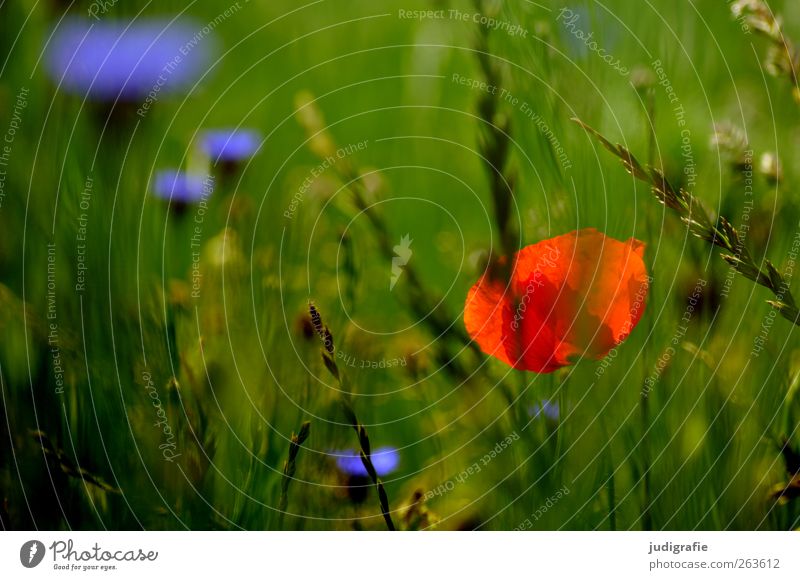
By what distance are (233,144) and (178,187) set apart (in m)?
0.05

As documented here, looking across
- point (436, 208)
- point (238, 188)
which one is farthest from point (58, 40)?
point (436, 208)

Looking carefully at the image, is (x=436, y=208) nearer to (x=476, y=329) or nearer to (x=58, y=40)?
(x=476, y=329)

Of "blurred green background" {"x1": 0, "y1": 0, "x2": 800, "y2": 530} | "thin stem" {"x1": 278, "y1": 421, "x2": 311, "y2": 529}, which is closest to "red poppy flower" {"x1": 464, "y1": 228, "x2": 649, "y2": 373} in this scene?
"blurred green background" {"x1": 0, "y1": 0, "x2": 800, "y2": 530}

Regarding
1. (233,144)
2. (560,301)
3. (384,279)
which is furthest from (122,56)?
(560,301)

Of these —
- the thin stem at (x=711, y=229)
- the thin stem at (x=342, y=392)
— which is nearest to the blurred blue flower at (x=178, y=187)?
the thin stem at (x=342, y=392)

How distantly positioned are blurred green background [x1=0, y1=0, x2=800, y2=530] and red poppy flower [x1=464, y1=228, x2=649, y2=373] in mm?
11

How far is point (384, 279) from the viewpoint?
0.59 meters

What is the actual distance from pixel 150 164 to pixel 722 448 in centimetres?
45

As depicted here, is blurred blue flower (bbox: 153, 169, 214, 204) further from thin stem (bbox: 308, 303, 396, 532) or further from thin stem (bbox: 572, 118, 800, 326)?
thin stem (bbox: 572, 118, 800, 326)

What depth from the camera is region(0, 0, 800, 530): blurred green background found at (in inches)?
22.5

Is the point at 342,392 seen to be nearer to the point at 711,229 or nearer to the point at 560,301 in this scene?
the point at 560,301

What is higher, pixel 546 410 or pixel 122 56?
pixel 122 56

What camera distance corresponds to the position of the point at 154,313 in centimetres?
58

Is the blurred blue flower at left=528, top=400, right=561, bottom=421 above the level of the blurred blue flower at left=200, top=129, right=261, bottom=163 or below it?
below
